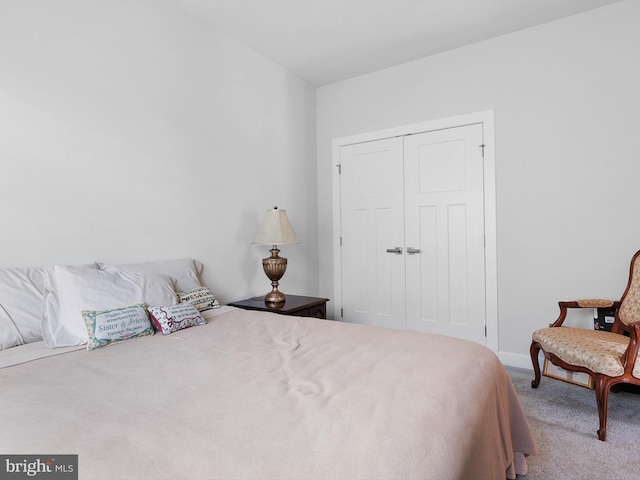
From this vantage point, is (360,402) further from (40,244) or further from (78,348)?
(40,244)

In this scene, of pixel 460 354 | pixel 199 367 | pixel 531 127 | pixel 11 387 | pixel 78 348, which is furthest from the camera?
pixel 531 127

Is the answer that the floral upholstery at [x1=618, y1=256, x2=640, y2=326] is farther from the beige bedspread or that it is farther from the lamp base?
the lamp base

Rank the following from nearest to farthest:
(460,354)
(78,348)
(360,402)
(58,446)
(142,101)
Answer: (58,446) < (360,402) < (460,354) < (78,348) < (142,101)

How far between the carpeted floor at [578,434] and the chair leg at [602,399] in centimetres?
5

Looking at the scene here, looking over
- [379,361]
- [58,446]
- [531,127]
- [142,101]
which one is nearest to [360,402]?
[379,361]

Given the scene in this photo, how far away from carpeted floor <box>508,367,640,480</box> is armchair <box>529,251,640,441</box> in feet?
0.35

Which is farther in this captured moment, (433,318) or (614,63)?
(433,318)

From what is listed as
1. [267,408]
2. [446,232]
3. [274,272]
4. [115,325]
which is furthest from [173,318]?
[446,232]

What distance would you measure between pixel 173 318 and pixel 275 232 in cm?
124

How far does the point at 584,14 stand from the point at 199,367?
11.8ft

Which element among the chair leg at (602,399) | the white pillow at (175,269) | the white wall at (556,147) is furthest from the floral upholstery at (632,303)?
the white pillow at (175,269)

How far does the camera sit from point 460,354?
1.49 meters

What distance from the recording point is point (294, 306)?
2.90 meters

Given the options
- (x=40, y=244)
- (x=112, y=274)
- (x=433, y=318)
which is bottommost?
(x=433, y=318)
